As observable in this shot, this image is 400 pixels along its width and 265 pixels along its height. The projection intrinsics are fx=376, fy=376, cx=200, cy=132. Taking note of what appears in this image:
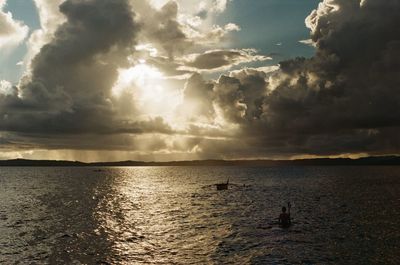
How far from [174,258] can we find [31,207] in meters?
59.5

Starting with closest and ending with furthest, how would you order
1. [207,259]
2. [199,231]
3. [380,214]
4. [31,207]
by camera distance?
[207,259], [199,231], [380,214], [31,207]

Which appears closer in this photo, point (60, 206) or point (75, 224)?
point (75, 224)

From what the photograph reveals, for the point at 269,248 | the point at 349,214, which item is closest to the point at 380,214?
the point at 349,214

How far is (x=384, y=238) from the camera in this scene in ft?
161

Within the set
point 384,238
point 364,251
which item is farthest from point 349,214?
point 364,251

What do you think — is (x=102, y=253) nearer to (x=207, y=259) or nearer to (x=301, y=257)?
(x=207, y=259)

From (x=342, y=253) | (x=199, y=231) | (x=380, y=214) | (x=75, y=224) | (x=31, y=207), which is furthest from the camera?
(x=31, y=207)

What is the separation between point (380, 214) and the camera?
71312mm

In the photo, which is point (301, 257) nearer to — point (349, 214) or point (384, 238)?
point (384, 238)

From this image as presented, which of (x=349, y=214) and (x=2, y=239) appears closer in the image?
(x=2, y=239)

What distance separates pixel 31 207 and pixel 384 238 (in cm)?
7354

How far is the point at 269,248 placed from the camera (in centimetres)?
4378

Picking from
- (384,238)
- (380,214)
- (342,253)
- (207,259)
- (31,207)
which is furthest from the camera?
(31,207)

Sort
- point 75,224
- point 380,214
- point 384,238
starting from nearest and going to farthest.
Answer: point 384,238 → point 75,224 → point 380,214
